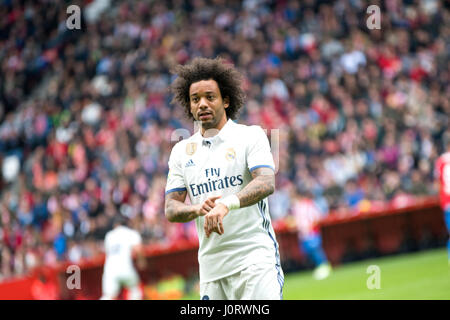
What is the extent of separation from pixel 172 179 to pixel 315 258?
1164 centimetres

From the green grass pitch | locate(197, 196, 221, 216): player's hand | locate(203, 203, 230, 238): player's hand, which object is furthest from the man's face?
the green grass pitch

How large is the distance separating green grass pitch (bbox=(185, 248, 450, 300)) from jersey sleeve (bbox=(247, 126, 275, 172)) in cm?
550

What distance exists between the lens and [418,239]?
16.8 m

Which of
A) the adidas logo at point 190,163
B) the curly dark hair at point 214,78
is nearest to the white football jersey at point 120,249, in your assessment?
the curly dark hair at point 214,78

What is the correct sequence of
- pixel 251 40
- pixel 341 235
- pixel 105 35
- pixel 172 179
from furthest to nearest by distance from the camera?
1. pixel 105 35
2. pixel 251 40
3. pixel 341 235
4. pixel 172 179

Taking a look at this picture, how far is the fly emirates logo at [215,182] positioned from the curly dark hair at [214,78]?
615 millimetres

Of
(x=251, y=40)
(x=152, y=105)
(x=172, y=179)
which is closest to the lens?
(x=172, y=179)

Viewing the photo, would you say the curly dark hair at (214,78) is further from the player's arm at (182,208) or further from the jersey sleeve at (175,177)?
the player's arm at (182,208)

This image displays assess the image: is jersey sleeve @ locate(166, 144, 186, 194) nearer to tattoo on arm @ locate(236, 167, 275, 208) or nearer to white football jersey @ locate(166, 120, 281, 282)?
white football jersey @ locate(166, 120, 281, 282)

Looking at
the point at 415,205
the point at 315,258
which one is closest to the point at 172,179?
the point at 315,258

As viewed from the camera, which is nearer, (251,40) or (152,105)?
(152,105)

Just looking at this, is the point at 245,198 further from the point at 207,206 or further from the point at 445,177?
the point at 445,177

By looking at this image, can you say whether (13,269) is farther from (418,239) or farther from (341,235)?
(418,239)

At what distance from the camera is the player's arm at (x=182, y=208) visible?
4.05 metres
